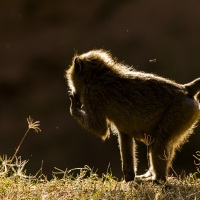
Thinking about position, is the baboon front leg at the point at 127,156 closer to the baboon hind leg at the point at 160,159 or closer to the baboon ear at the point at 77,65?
the baboon hind leg at the point at 160,159

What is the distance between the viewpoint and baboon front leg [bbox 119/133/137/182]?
541 cm

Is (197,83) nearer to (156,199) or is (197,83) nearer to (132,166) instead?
(132,166)

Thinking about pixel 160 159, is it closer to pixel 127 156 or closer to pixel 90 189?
pixel 127 156

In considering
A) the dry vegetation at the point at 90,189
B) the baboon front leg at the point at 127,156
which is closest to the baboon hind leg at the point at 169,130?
the dry vegetation at the point at 90,189

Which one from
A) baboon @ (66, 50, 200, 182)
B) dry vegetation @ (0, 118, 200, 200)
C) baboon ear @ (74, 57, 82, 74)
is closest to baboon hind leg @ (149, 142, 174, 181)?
baboon @ (66, 50, 200, 182)

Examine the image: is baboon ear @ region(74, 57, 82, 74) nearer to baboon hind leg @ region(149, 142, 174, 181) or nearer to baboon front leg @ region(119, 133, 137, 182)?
baboon front leg @ region(119, 133, 137, 182)

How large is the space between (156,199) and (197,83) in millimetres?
1408

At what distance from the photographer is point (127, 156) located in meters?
5.45

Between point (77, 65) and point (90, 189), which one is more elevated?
point (77, 65)

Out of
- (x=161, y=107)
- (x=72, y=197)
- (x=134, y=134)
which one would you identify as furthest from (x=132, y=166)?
(x=72, y=197)

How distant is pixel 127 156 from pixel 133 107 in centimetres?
55

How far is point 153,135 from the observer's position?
510 cm

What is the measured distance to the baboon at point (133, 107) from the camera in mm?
4996

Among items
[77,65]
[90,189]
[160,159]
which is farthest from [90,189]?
[77,65]
